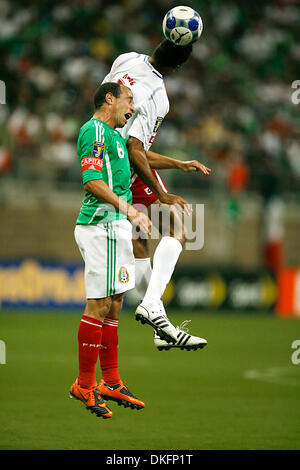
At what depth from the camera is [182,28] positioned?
6.77 metres

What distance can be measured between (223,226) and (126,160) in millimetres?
21502

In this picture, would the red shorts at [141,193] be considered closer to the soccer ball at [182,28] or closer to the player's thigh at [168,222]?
the player's thigh at [168,222]

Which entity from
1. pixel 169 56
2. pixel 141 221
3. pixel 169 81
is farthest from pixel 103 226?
pixel 169 81

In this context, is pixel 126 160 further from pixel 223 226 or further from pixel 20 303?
pixel 223 226

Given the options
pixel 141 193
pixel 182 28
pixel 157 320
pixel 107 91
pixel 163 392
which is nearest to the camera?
pixel 107 91

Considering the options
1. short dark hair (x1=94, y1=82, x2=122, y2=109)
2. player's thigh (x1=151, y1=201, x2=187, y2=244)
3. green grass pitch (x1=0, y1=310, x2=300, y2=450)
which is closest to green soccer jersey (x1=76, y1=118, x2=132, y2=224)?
short dark hair (x1=94, y1=82, x2=122, y2=109)

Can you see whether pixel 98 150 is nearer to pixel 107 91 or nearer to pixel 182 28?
pixel 107 91

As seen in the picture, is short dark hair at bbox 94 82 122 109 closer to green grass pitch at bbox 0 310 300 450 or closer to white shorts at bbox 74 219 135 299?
white shorts at bbox 74 219 135 299

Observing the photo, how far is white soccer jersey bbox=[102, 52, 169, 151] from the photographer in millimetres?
6934

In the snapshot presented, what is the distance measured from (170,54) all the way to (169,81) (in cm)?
1642

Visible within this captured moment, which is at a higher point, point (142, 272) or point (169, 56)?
point (169, 56)

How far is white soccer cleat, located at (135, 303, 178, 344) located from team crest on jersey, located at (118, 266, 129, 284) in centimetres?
29
